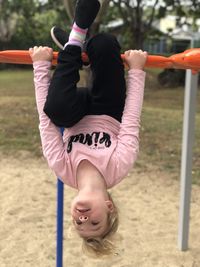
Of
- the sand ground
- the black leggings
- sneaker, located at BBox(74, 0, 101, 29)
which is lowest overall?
the sand ground

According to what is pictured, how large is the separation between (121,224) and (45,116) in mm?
2586

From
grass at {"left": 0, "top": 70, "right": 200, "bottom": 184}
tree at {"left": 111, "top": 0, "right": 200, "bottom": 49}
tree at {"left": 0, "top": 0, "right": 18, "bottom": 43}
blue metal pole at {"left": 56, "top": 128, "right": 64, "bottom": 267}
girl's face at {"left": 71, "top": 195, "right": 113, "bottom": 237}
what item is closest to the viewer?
girl's face at {"left": 71, "top": 195, "right": 113, "bottom": 237}

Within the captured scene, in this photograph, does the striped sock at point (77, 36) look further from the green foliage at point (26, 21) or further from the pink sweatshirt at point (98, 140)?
the green foliage at point (26, 21)

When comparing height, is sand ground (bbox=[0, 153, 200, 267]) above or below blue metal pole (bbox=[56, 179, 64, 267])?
below

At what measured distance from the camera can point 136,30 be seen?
644 inches

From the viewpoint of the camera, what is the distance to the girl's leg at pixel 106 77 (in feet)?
6.92

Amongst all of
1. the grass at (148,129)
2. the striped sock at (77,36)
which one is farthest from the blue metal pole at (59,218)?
the grass at (148,129)

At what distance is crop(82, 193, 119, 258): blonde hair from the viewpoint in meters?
2.17

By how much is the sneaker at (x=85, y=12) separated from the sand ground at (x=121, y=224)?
195cm

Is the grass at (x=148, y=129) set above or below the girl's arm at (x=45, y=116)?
below

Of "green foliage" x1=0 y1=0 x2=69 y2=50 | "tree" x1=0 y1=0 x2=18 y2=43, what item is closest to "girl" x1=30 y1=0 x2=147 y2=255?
"green foliage" x1=0 y1=0 x2=69 y2=50

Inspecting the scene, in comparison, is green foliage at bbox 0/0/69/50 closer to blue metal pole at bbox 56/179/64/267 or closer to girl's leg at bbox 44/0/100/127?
blue metal pole at bbox 56/179/64/267

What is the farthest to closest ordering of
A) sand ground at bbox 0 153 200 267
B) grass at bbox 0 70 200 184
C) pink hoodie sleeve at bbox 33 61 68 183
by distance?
grass at bbox 0 70 200 184
sand ground at bbox 0 153 200 267
pink hoodie sleeve at bbox 33 61 68 183

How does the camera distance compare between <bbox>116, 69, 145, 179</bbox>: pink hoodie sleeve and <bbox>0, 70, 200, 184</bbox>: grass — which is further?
<bbox>0, 70, 200, 184</bbox>: grass
